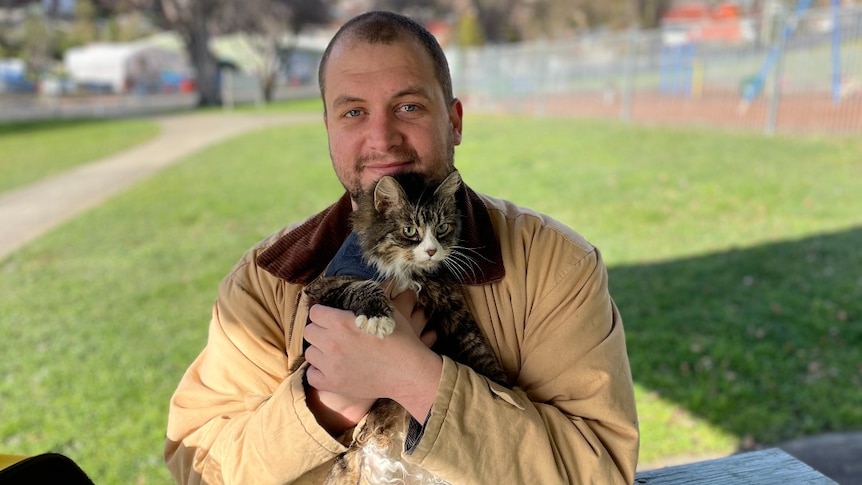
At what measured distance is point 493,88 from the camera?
33.8 m

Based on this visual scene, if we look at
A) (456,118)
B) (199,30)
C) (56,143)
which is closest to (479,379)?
(456,118)

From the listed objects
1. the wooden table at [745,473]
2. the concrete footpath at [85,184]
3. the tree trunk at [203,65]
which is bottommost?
the tree trunk at [203,65]

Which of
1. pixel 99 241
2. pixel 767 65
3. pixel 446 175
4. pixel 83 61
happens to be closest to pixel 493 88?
pixel 767 65

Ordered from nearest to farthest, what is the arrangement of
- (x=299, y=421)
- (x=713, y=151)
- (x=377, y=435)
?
(x=299, y=421) < (x=377, y=435) < (x=713, y=151)

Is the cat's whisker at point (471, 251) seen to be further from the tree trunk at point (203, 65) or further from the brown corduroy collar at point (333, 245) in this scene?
the tree trunk at point (203, 65)

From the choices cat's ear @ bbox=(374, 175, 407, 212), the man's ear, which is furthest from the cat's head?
the man's ear

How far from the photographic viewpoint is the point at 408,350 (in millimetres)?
1960

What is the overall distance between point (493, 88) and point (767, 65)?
16.7 metres

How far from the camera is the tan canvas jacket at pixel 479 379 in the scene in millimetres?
1900

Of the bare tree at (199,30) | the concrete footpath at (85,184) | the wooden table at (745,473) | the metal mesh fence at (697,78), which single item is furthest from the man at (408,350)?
the bare tree at (199,30)

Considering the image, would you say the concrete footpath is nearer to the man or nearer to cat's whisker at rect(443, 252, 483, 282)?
the man

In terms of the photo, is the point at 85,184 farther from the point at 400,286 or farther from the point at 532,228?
the point at 532,228

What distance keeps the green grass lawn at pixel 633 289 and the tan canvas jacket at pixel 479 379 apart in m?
2.95

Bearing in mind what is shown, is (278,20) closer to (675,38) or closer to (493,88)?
(493,88)
